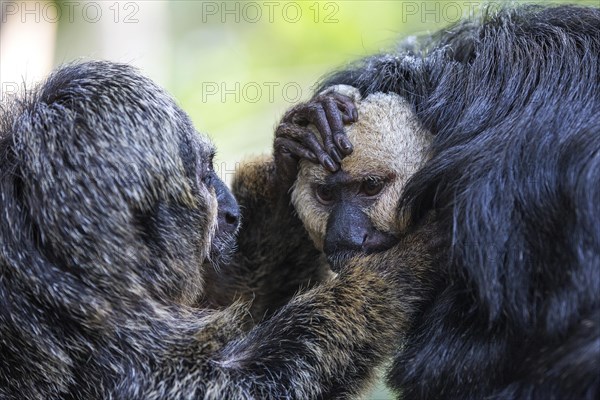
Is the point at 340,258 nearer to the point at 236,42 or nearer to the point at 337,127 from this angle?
the point at 337,127

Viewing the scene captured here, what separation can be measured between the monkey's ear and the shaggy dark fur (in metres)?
0.44

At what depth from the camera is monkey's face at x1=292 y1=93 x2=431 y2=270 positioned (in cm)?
450

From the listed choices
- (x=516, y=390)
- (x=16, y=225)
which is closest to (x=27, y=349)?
(x=16, y=225)

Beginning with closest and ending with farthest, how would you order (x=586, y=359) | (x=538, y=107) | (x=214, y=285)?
(x=586, y=359)
(x=538, y=107)
(x=214, y=285)

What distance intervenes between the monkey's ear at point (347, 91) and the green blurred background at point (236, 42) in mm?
5636

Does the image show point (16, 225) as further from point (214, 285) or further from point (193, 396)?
point (214, 285)

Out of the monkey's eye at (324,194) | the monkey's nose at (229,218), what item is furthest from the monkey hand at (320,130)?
the monkey's nose at (229,218)

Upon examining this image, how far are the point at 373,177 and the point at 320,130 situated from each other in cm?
37

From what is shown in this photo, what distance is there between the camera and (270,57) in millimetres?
12984

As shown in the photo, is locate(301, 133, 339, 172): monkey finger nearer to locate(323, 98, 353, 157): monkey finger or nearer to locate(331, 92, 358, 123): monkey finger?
locate(323, 98, 353, 157): monkey finger

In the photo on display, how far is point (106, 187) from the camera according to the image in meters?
3.99

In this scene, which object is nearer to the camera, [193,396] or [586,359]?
[586,359]

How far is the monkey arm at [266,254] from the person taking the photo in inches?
213

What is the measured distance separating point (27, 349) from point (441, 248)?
6.32 feet
